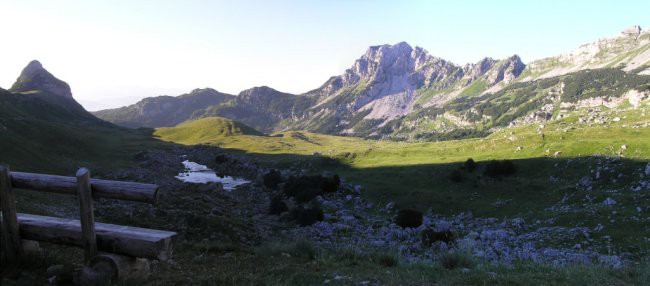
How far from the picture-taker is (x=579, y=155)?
46031 mm

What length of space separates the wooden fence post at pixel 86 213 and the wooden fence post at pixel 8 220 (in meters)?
2.30

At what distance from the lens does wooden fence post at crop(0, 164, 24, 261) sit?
10741 millimetres

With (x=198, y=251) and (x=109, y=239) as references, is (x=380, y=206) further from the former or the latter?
(x=109, y=239)

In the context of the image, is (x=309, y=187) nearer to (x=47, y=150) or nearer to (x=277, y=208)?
(x=277, y=208)

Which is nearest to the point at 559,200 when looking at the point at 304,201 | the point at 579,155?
the point at 579,155

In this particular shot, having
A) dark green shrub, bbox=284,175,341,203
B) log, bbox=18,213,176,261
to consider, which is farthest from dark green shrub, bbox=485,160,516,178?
log, bbox=18,213,176,261

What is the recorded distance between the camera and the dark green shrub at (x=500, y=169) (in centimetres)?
4591

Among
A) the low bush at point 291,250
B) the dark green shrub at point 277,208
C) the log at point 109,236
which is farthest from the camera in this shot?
the dark green shrub at point 277,208

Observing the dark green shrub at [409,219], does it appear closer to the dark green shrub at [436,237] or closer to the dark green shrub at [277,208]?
the dark green shrub at [436,237]

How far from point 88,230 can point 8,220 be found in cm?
267

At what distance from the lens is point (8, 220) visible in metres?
10.9

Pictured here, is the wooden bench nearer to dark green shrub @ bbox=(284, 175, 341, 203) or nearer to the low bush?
the low bush

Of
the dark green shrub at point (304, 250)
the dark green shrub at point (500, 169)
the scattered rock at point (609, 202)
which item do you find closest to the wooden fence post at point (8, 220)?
the dark green shrub at point (304, 250)

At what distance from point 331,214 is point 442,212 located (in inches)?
443
